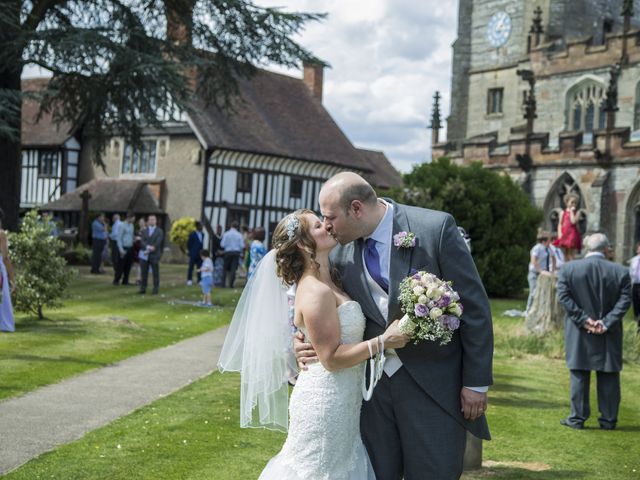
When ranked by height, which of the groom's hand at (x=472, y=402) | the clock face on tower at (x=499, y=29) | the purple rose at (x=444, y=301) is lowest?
the groom's hand at (x=472, y=402)

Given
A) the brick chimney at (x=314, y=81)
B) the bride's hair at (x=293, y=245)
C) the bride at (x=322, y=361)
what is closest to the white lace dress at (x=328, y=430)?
the bride at (x=322, y=361)

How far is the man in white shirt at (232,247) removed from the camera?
23328 millimetres

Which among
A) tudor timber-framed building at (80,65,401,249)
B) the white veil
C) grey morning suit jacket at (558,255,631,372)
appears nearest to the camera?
the white veil

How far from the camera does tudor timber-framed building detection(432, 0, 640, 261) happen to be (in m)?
33.0

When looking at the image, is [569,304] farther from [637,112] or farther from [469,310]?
[637,112]

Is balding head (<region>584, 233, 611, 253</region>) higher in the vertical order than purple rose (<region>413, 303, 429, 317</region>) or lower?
higher

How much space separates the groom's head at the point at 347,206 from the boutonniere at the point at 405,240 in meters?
0.16

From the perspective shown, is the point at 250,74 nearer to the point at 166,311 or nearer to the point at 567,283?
the point at 166,311

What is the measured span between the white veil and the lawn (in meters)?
1.35

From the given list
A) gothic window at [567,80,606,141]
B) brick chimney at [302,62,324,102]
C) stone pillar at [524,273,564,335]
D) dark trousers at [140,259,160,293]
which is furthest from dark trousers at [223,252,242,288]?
brick chimney at [302,62,324,102]

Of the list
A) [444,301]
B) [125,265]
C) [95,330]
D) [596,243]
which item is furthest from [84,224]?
[444,301]

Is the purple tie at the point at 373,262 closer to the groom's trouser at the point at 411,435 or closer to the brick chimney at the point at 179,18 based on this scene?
the groom's trouser at the point at 411,435

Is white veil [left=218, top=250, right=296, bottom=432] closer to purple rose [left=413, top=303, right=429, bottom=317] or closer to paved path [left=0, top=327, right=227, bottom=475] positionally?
purple rose [left=413, top=303, right=429, bottom=317]

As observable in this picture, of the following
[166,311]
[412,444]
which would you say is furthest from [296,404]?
[166,311]
